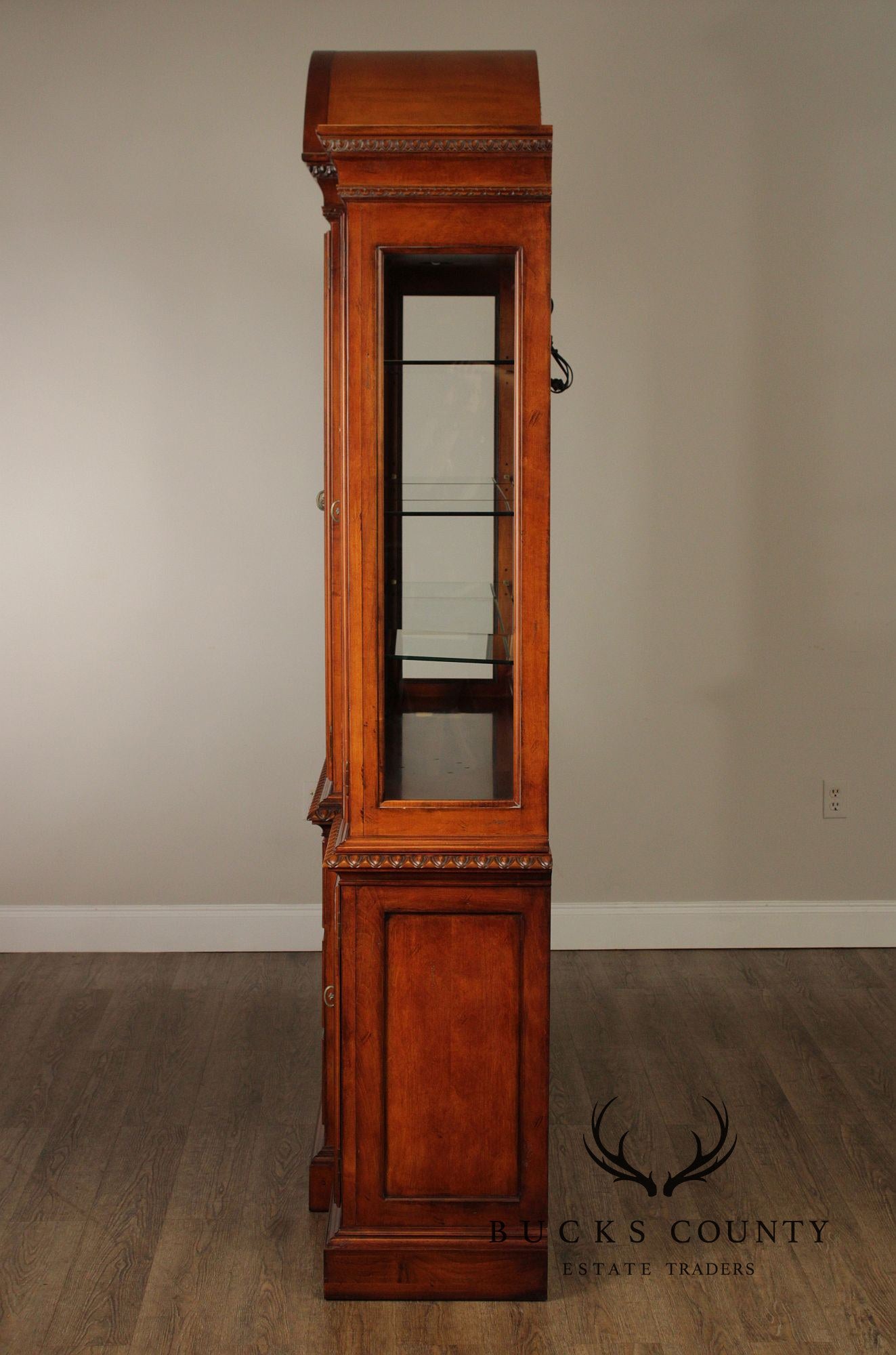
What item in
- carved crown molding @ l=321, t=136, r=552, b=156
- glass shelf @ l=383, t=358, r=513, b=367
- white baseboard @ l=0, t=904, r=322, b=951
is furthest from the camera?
white baseboard @ l=0, t=904, r=322, b=951

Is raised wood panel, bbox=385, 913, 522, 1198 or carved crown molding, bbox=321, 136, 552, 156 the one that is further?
raised wood panel, bbox=385, 913, 522, 1198

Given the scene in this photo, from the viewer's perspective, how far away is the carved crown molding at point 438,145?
181 centimetres

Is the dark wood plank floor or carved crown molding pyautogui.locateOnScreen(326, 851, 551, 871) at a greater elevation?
carved crown molding pyautogui.locateOnScreen(326, 851, 551, 871)

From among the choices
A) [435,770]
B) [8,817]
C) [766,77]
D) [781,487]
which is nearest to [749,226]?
[766,77]

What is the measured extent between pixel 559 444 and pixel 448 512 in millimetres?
1564

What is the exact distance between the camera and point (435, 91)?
185cm

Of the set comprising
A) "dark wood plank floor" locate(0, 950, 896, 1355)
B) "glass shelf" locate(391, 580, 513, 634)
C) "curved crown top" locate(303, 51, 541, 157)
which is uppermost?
"curved crown top" locate(303, 51, 541, 157)

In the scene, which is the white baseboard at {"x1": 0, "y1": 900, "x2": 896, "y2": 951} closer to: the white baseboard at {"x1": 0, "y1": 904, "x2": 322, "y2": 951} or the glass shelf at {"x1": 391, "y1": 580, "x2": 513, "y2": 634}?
the white baseboard at {"x1": 0, "y1": 904, "x2": 322, "y2": 951}

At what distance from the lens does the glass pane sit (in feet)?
→ 6.25

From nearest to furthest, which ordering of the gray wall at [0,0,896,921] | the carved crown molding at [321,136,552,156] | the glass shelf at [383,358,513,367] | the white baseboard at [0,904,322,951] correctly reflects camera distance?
the carved crown molding at [321,136,552,156] → the glass shelf at [383,358,513,367] → the gray wall at [0,0,896,921] → the white baseboard at [0,904,322,951]

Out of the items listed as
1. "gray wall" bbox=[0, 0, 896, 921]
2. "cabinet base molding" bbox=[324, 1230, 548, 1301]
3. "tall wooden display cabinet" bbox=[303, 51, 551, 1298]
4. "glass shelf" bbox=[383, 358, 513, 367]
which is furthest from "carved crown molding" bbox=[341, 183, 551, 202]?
"cabinet base molding" bbox=[324, 1230, 548, 1301]

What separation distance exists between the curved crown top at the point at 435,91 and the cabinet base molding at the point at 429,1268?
1.86 meters

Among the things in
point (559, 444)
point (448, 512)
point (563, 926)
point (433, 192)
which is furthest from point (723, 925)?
point (433, 192)

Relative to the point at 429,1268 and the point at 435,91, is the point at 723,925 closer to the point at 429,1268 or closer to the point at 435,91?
the point at 429,1268
